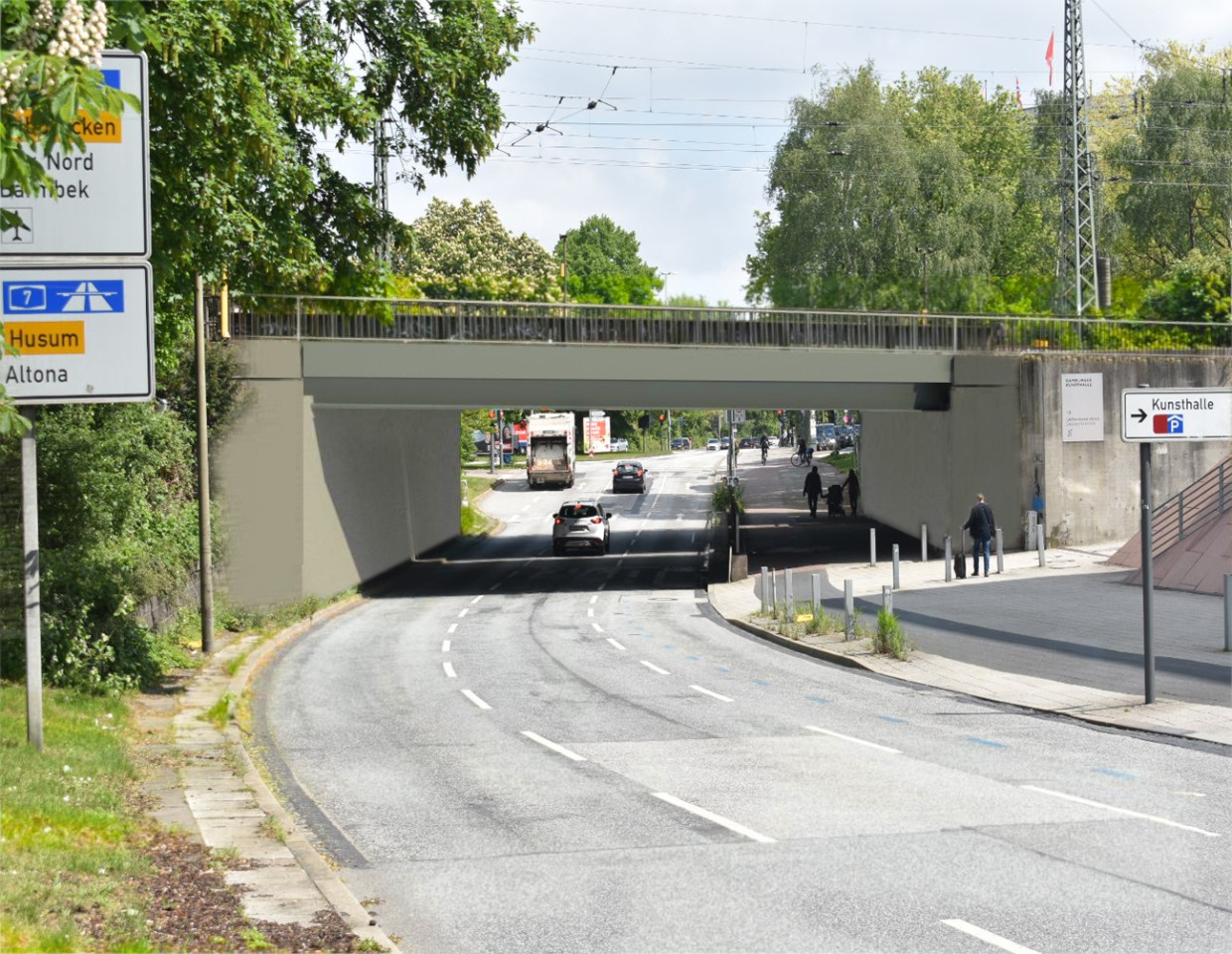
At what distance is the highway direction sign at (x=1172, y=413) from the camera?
1659 cm

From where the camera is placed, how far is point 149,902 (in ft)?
28.4

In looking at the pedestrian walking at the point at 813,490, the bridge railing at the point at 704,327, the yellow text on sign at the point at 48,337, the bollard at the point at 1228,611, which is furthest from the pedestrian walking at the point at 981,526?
the pedestrian walking at the point at 813,490

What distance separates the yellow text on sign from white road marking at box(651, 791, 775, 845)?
6.58 m

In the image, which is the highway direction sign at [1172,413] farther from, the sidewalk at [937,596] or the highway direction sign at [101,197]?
the highway direction sign at [101,197]

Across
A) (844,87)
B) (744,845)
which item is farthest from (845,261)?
(744,845)

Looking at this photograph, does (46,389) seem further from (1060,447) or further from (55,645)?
(1060,447)

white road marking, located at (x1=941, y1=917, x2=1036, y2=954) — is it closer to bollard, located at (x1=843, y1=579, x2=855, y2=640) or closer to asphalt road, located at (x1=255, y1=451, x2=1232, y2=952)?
asphalt road, located at (x1=255, y1=451, x2=1232, y2=952)

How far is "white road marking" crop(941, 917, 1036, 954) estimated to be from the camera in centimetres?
788

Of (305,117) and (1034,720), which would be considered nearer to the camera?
(1034,720)

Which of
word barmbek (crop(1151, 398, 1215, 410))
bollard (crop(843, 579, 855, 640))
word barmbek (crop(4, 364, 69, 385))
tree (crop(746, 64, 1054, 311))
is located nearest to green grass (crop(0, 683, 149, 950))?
word barmbek (crop(4, 364, 69, 385))

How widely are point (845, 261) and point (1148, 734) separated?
52891 millimetres

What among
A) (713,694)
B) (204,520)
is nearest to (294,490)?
(204,520)

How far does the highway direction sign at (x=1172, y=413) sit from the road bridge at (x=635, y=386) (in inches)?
812

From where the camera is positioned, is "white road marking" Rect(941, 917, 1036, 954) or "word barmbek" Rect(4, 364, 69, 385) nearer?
"white road marking" Rect(941, 917, 1036, 954)
